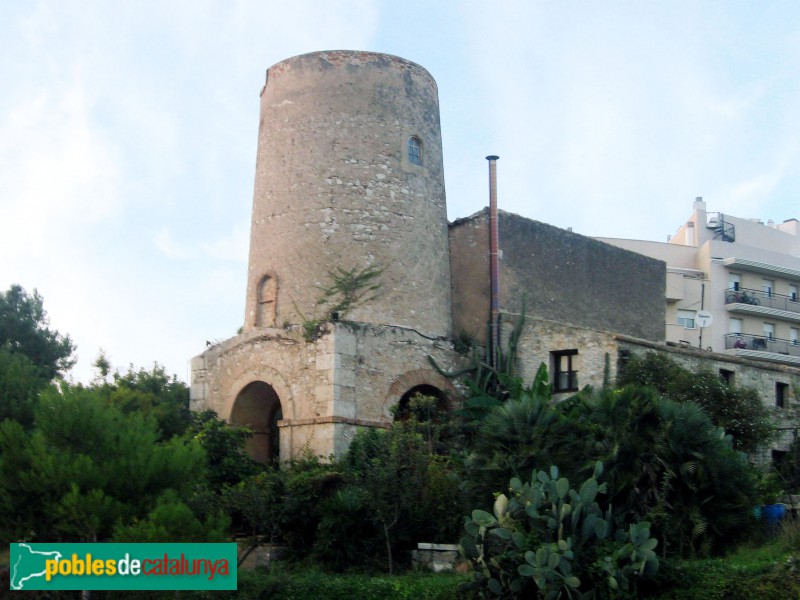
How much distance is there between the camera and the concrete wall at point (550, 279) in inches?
1019

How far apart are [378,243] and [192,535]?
9.82m

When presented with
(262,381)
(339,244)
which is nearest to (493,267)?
(339,244)

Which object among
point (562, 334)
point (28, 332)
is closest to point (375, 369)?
point (562, 334)

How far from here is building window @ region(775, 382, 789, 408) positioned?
88.1 feet

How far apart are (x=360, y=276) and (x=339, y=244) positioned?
839 mm

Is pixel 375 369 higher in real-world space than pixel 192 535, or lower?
higher

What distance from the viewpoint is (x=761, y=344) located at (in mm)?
50438

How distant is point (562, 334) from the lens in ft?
80.8

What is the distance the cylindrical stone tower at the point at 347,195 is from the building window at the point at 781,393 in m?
8.21

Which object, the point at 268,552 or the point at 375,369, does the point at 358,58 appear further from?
the point at 268,552

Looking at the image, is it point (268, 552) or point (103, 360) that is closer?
point (268, 552)

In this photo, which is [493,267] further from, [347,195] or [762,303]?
[762,303]

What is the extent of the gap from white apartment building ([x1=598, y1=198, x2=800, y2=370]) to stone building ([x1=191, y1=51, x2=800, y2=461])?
77.0 feet

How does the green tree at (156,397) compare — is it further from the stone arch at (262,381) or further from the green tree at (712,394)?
the green tree at (712,394)
